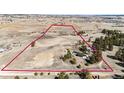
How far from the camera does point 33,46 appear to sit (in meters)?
7.46

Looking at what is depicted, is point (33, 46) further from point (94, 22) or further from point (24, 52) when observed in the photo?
point (94, 22)
